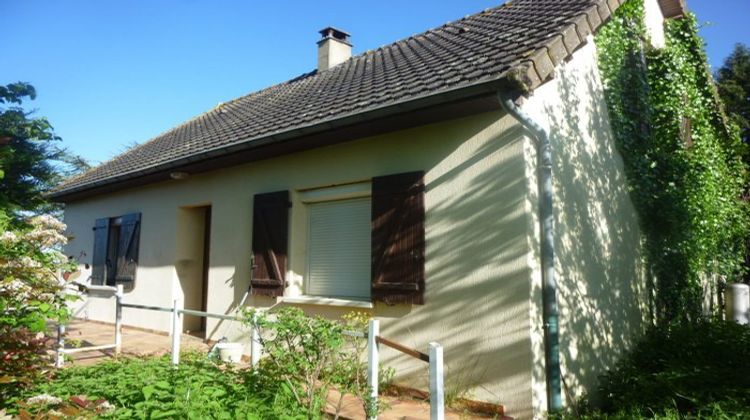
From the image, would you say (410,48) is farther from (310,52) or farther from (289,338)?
(289,338)

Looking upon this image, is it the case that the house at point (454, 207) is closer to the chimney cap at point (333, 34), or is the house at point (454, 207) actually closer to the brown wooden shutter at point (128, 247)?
the brown wooden shutter at point (128, 247)

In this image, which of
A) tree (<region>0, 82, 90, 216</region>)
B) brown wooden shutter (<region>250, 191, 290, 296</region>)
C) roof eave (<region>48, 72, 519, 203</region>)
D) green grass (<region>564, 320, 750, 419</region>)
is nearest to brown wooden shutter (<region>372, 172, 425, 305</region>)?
roof eave (<region>48, 72, 519, 203</region>)

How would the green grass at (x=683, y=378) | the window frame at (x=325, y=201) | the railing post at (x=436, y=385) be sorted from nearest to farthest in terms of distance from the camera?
the railing post at (x=436, y=385) < the green grass at (x=683, y=378) < the window frame at (x=325, y=201)

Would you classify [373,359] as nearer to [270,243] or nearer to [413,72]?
[270,243]

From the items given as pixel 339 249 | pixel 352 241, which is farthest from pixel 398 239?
pixel 339 249

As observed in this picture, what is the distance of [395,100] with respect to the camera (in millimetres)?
5047

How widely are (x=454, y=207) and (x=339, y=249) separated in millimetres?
1830

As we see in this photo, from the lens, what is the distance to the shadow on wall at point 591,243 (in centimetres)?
505

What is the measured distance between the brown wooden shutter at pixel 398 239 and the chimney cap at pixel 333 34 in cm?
679

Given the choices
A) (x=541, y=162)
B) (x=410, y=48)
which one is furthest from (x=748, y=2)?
(x=541, y=162)

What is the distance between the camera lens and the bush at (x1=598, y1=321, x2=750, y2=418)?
12.8 ft

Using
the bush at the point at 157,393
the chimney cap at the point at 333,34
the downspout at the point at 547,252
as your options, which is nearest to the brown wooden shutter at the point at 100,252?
the bush at the point at 157,393

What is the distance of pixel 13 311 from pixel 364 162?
3.61 m

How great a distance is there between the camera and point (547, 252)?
457 centimetres
